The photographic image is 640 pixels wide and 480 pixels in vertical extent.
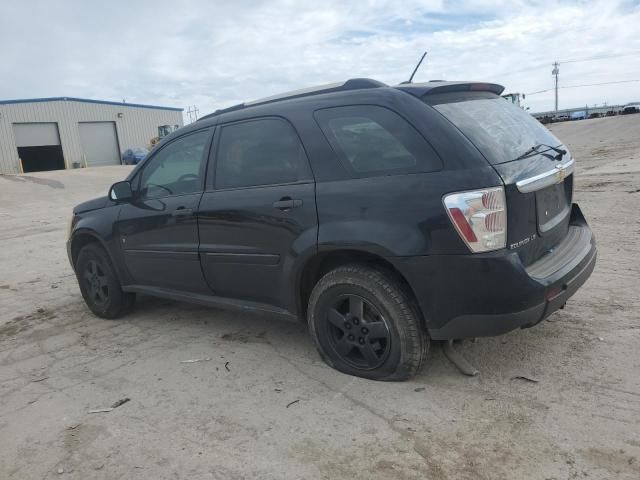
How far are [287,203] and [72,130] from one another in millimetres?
36632

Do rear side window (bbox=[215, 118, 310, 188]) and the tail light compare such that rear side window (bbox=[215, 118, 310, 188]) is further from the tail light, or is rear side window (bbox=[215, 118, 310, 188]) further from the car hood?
the car hood

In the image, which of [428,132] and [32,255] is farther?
[32,255]

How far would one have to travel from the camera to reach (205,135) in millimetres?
4168

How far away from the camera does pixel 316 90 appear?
3.70 metres

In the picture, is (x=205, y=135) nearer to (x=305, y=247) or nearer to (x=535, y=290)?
(x=305, y=247)

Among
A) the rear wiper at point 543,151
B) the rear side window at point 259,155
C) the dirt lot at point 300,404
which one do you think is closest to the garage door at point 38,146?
the dirt lot at point 300,404

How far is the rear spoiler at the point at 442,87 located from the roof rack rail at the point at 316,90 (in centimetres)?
20

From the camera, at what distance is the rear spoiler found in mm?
3219

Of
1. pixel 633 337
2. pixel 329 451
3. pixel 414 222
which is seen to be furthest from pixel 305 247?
pixel 633 337

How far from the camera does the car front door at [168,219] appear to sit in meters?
4.14

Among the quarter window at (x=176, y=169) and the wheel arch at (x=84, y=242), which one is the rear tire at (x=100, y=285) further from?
the quarter window at (x=176, y=169)

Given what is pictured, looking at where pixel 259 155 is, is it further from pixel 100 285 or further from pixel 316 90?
pixel 100 285

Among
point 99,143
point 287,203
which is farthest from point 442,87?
point 99,143

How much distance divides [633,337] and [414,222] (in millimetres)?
1965
